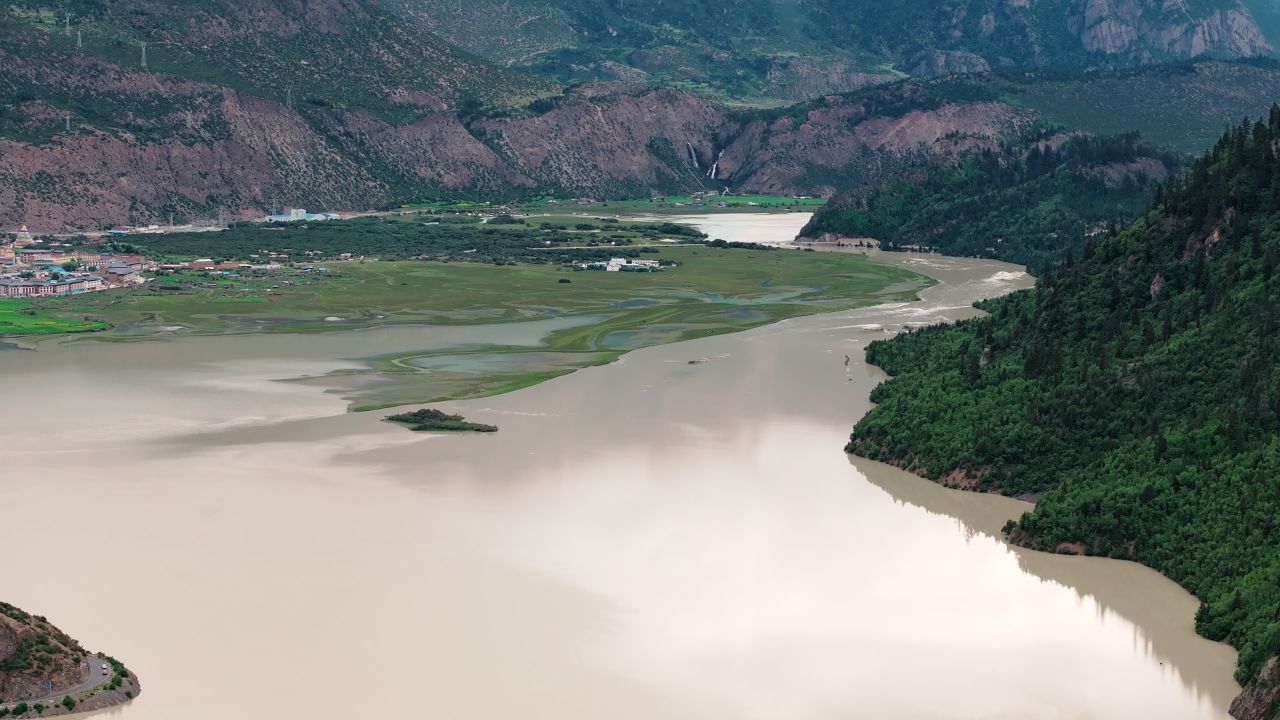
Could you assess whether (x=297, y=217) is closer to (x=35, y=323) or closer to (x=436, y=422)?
(x=35, y=323)

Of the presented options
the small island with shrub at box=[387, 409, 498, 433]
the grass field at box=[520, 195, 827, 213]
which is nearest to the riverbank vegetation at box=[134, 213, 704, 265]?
the grass field at box=[520, 195, 827, 213]

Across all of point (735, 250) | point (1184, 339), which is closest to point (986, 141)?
point (735, 250)

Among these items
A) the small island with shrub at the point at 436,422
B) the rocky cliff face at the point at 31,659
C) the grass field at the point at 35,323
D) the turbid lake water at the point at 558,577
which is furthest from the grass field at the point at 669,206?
the rocky cliff face at the point at 31,659

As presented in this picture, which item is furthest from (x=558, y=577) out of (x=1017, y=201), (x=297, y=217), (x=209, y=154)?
(x=209, y=154)

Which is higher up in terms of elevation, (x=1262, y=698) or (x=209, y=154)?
(x=209, y=154)

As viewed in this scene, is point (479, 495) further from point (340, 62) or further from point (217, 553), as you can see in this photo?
point (340, 62)
